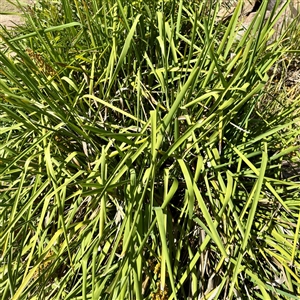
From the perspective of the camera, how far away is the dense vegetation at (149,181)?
1.08m

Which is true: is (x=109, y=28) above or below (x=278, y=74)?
above

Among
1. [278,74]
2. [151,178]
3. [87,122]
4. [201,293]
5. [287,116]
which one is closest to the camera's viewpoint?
[151,178]

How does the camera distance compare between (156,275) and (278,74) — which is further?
(278,74)

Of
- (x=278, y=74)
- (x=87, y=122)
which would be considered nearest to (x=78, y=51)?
(x=87, y=122)

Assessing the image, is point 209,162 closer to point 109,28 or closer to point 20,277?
point 109,28

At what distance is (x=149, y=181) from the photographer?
42.9 inches

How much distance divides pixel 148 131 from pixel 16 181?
51 cm

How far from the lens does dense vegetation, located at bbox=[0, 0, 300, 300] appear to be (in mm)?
1085

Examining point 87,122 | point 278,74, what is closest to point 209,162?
point 87,122

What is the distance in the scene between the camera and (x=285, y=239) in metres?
1.19

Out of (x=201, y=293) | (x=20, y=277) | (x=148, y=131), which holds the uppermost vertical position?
(x=148, y=131)

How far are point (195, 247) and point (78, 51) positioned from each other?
91cm

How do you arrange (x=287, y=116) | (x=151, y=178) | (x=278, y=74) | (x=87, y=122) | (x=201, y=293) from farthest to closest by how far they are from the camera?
(x=278, y=74) < (x=287, y=116) < (x=87, y=122) < (x=201, y=293) < (x=151, y=178)

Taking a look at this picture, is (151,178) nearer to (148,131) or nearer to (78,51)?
(148,131)
